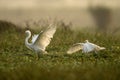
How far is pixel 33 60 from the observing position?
474 inches

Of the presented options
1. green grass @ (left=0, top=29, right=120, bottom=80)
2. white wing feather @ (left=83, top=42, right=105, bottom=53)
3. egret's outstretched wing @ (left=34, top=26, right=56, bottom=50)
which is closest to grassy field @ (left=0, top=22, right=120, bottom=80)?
green grass @ (left=0, top=29, right=120, bottom=80)

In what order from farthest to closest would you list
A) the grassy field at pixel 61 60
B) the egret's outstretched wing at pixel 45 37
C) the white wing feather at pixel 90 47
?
the white wing feather at pixel 90 47 → the egret's outstretched wing at pixel 45 37 → the grassy field at pixel 61 60

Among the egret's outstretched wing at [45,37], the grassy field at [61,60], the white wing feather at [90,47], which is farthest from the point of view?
the white wing feather at [90,47]

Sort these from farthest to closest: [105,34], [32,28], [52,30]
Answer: [32,28] → [105,34] → [52,30]

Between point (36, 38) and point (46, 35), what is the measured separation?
651 millimetres

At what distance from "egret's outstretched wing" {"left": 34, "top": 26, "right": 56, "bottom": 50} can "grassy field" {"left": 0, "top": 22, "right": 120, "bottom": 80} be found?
0.43 m

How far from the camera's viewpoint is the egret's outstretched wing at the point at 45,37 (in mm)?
11567

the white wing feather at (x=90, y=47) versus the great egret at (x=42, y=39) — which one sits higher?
the white wing feather at (x=90, y=47)

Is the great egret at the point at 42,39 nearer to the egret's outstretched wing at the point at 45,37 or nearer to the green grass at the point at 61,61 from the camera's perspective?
the egret's outstretched wing at the point at 45,37

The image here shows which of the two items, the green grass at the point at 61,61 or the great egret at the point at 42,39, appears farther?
the great egret at the point at 42,39

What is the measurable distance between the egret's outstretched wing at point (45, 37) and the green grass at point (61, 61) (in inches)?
16.9

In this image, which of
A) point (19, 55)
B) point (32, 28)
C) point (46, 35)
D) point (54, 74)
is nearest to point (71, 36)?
point (32, 28)

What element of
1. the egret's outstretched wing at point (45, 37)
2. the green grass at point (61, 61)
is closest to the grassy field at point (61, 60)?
the green grass at point (61, 61)

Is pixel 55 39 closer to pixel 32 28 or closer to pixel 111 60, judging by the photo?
pixel 32 28
